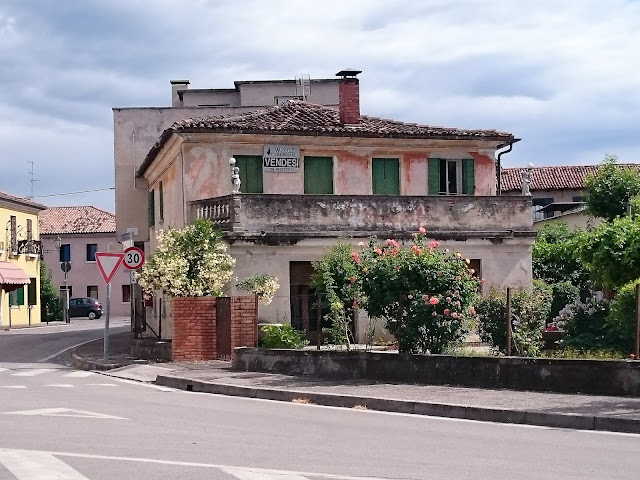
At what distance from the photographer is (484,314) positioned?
20.6m

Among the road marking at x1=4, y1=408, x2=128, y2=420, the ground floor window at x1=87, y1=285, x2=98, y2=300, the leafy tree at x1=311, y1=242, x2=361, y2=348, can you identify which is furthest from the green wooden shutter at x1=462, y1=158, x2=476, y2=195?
the ground floor window at x1=87, y1=285, x2=98, y2=300

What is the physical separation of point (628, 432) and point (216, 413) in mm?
5526

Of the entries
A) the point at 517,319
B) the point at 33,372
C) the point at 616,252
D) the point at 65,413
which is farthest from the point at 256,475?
the point at 33,372

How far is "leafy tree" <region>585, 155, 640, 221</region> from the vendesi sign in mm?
28181

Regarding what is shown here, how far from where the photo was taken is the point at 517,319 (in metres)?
20.1

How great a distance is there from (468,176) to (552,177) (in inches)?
1804

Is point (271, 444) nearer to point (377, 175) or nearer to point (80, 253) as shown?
point (377, 175)

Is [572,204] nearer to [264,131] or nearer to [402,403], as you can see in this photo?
[264,131]

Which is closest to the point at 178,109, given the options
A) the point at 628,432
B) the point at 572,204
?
the point at 628,432

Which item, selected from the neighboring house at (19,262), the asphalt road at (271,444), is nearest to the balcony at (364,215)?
the asphalt road at (271,444)

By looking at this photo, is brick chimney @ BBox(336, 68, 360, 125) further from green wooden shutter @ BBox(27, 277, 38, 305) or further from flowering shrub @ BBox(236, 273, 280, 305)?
green wooden shutter @ BBox(27, 277, 38, 305)

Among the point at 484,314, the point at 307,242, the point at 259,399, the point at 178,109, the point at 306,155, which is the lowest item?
the point at 259,399

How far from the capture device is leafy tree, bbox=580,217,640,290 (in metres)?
20.7

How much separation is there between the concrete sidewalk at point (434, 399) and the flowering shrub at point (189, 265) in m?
3.88
